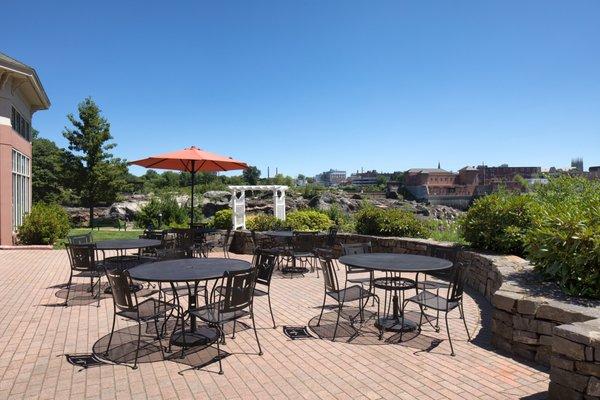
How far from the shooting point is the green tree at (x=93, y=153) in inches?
998

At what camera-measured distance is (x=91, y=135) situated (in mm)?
25375

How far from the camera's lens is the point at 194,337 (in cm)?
440

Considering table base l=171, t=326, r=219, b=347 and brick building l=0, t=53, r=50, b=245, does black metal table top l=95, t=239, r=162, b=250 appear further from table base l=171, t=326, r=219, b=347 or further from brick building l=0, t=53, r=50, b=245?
brick building l=0, t=53, r=50, b=245

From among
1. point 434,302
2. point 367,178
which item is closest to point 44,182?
point 434,302

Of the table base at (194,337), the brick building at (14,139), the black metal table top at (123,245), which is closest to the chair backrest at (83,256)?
the black metal table top at (123,245)

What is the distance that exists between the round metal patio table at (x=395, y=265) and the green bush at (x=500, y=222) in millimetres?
2224

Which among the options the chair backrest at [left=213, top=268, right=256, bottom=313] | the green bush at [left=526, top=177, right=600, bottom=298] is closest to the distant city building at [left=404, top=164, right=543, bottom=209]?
the green bush at [left=526, top=177, right=600, bottom=298]

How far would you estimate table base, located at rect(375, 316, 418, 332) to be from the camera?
187 inches

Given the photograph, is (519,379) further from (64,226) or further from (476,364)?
(64,226)

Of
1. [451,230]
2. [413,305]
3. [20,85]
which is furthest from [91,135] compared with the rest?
[413,305]

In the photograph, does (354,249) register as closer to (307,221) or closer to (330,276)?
(330,276)

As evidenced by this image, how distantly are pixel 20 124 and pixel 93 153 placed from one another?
12.8 metres

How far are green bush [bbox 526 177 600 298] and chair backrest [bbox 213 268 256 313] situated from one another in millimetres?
3078

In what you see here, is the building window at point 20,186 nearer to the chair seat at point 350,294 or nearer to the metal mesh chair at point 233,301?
the metal mesh chair at point 233,301
